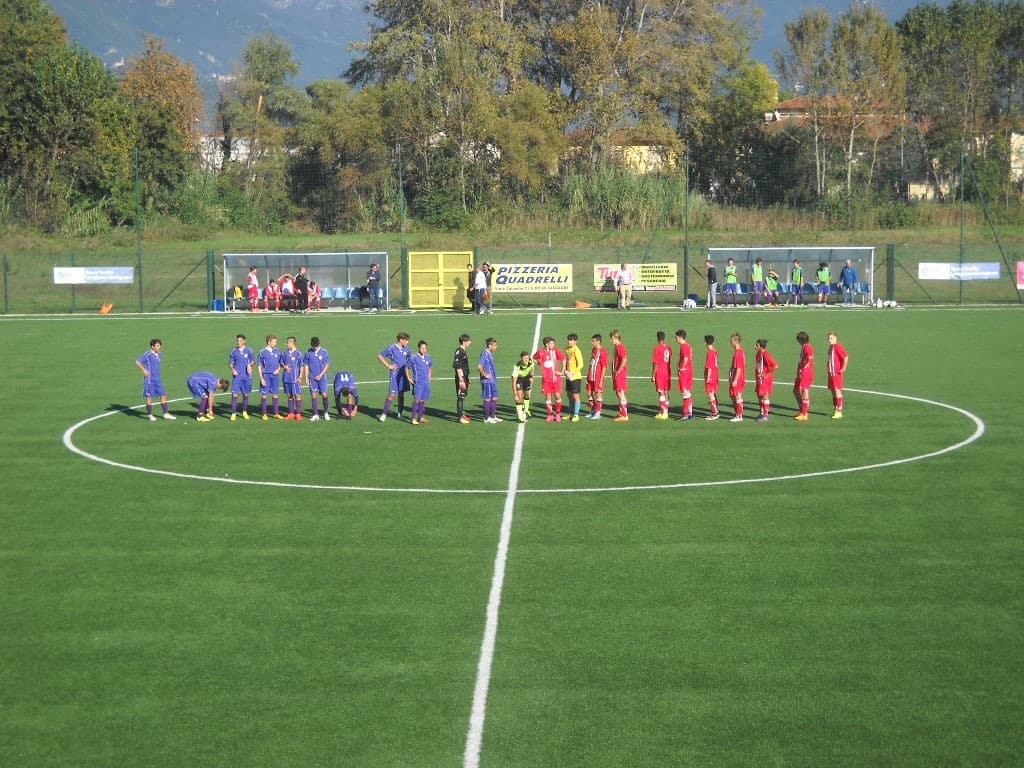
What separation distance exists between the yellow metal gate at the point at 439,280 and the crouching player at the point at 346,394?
27485mm

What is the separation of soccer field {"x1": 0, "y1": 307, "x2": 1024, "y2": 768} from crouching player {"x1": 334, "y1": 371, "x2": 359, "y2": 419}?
90 cm

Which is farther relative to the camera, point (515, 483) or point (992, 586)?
point (515, 483)

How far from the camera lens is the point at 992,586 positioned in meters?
11.8

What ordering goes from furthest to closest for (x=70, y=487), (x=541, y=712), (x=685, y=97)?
(x=685, y=97) → (x=70, y=487) → (x=541, y=712)

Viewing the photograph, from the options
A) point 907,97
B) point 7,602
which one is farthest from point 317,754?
point 907,97

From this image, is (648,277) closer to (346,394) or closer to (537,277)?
(537,277)

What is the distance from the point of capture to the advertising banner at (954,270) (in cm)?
5025

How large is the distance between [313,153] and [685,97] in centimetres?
2203

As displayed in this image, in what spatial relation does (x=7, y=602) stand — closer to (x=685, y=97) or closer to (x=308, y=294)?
(x=308, y=294)

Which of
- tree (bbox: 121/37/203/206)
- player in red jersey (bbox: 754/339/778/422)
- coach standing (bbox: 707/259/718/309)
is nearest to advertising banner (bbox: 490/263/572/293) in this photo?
coach standing (bbox: 707/259/718/309)

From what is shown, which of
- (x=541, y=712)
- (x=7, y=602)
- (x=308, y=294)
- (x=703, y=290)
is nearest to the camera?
(x=541, y=712)

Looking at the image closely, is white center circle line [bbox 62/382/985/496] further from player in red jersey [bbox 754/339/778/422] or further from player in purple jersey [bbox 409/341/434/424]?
player in purple jersey [bbox 409/341/434/424]

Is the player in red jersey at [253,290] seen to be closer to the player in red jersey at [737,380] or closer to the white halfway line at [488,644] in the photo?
the player in red jersey at [737,380]

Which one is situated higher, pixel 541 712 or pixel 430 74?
pixel 430 74
